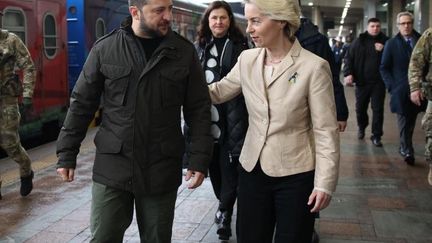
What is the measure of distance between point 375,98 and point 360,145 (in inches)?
29.1

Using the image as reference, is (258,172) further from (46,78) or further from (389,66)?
(46,78)

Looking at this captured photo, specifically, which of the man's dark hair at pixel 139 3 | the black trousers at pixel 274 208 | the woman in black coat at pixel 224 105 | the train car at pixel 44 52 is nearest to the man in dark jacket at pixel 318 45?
the woman in black coat at pixel 224 105

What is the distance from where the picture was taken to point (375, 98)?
8.60 meters

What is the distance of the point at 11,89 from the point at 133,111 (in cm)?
302

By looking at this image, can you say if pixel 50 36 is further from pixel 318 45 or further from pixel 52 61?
pixel 318 45

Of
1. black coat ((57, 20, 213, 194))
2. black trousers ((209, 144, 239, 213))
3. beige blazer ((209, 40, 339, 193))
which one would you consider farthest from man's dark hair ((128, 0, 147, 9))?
black trousers ((209, 144, 239, 213))

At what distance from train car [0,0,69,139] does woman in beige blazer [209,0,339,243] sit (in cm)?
607

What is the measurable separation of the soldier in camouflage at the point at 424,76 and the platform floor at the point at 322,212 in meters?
0.67

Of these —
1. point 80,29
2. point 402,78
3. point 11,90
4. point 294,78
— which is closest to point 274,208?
point 294,78

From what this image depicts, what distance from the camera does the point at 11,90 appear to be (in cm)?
539

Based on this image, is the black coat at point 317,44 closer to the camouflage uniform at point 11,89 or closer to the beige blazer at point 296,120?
the beige blazer at point 296,120

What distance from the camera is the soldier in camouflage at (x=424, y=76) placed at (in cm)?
555

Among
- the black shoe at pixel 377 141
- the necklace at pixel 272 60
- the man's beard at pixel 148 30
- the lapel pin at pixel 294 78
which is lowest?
the black shoe at pixel 377 141

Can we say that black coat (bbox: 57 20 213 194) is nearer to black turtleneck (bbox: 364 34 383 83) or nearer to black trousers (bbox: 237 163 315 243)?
black trousers (bbox: 237 163 315 243)
